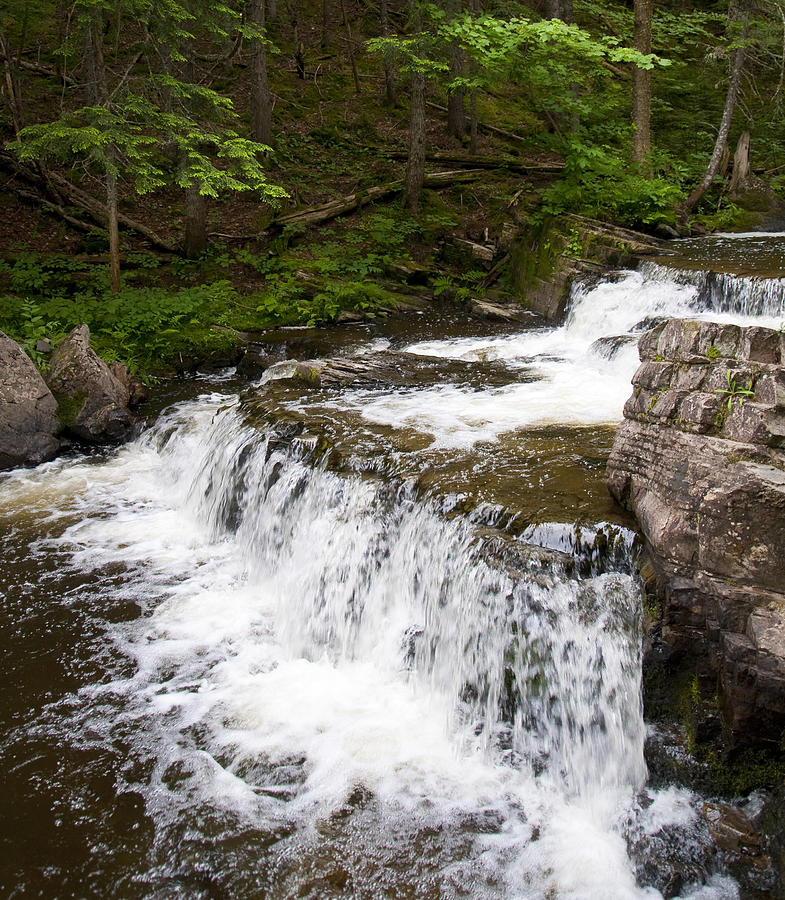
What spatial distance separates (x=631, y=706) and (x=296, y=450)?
4.06 m

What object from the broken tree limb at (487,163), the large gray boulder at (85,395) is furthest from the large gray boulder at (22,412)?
the broken tree limb at (487,163)

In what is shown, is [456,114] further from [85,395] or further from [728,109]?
[85,395]

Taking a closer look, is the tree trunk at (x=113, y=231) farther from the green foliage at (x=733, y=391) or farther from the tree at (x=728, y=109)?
the tree at (x=728, y=109)

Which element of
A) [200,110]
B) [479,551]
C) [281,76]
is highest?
[281,76]

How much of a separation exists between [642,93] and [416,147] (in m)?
4.75

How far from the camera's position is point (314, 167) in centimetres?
1855

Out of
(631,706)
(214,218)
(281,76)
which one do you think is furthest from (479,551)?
(281,76)

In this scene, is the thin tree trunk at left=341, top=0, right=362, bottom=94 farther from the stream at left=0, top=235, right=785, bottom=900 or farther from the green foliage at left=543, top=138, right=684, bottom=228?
the stream at left=0, top=235, right=785, bottom=900

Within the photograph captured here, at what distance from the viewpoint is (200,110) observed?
1279 centimetres

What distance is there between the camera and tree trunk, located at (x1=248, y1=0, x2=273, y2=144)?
16731 mm

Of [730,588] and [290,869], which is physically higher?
[730,588]

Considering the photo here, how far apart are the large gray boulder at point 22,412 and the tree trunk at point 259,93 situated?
10.8 metres

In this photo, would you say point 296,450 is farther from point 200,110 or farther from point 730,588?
point 200,110

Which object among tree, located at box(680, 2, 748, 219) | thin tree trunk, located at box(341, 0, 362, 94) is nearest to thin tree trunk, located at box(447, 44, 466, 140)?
thin tree trunk, located at box(341, 0, 362, 94)
